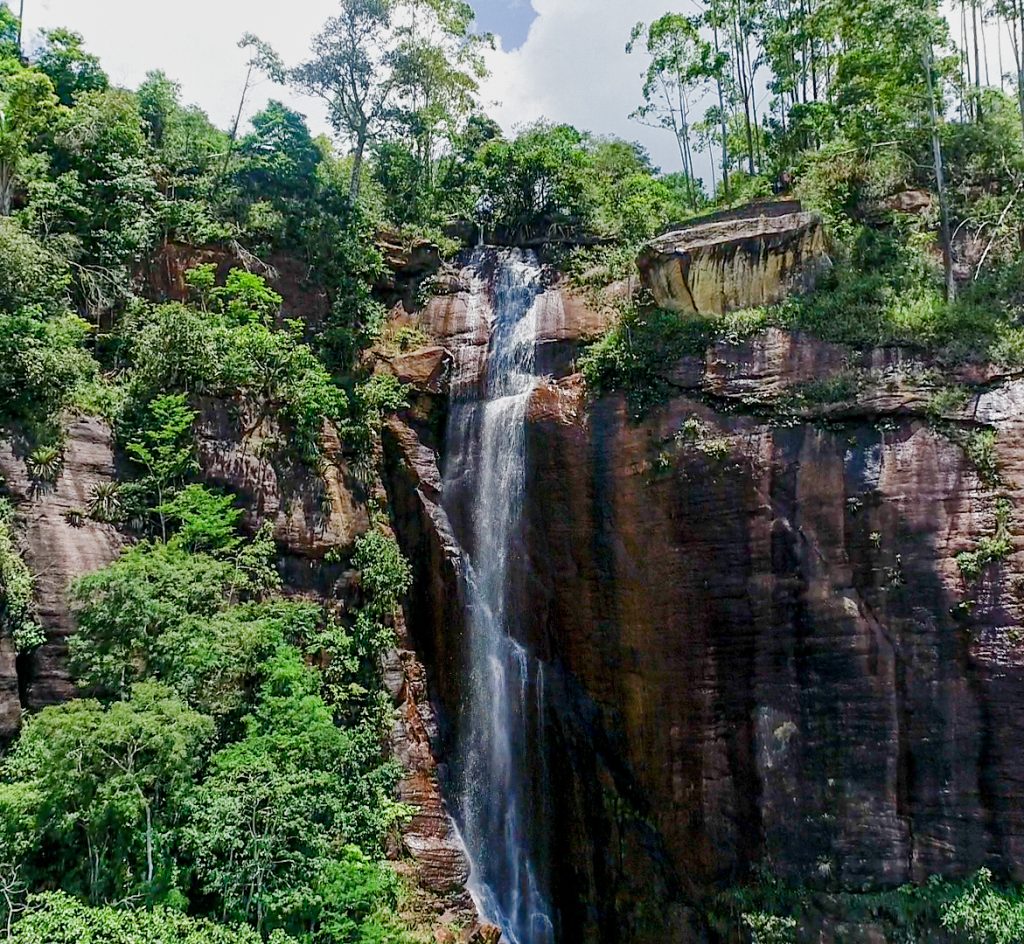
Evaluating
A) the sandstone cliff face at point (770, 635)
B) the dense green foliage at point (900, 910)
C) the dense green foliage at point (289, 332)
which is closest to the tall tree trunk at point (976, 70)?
the dense green foliage at point (289, 332)

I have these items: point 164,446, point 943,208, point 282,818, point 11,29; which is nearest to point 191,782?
point 282,818

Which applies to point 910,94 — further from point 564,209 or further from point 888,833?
point 888,833

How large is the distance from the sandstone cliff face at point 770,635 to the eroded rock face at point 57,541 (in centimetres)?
722

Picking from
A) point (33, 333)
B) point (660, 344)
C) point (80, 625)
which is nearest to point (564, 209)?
point (660, 344)

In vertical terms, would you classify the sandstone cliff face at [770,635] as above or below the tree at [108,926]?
above

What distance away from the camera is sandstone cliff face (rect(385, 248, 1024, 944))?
10.3 metres

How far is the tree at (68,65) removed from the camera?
17.9m

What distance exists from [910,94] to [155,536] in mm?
18669

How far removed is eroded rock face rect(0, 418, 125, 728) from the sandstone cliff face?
284 inches

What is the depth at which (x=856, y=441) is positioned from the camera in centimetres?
1171

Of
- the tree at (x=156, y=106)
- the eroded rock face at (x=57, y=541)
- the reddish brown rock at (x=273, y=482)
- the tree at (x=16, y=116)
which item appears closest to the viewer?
the eroded rock face at (x=57, y=541)

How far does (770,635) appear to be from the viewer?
11688mm

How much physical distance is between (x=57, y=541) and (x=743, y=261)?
13267 millimetres

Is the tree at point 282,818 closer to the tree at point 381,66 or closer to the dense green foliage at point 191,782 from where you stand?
the dense green foliage at point 191,782
